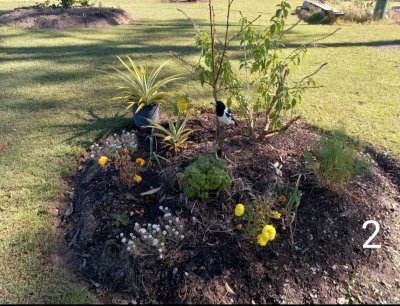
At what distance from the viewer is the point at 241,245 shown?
232 cm

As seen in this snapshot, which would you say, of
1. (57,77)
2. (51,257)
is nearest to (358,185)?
(51,257)

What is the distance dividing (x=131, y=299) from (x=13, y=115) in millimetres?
3345

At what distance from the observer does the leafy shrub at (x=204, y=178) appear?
2.47m

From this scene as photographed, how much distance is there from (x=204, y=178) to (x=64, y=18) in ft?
28.0

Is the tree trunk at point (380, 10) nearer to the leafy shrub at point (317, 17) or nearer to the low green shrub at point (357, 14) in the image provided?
the low green shrub at point (357, 14)

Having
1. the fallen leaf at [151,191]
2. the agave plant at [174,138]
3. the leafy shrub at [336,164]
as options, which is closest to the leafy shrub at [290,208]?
the leafy shrub at [336,164]

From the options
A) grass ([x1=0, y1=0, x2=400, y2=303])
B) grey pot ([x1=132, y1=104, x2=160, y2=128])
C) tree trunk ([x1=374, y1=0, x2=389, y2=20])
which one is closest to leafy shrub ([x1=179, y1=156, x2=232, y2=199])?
grass ([x1=0, y1=0, x2=400, y2=303])

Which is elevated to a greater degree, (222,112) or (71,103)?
(222,112)

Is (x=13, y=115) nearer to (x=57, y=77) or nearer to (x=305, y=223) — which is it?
(x=57, y=77)

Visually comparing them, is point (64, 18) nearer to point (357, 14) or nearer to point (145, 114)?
point (145, 114)

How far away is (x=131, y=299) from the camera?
209 cm

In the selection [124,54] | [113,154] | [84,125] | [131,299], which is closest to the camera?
[131,299]

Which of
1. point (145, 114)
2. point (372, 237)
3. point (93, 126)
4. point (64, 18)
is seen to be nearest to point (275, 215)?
point (372, 237)

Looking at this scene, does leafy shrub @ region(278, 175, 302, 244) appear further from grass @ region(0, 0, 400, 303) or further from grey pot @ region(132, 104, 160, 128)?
grey pot @ region(132, 104, 160, 128)
